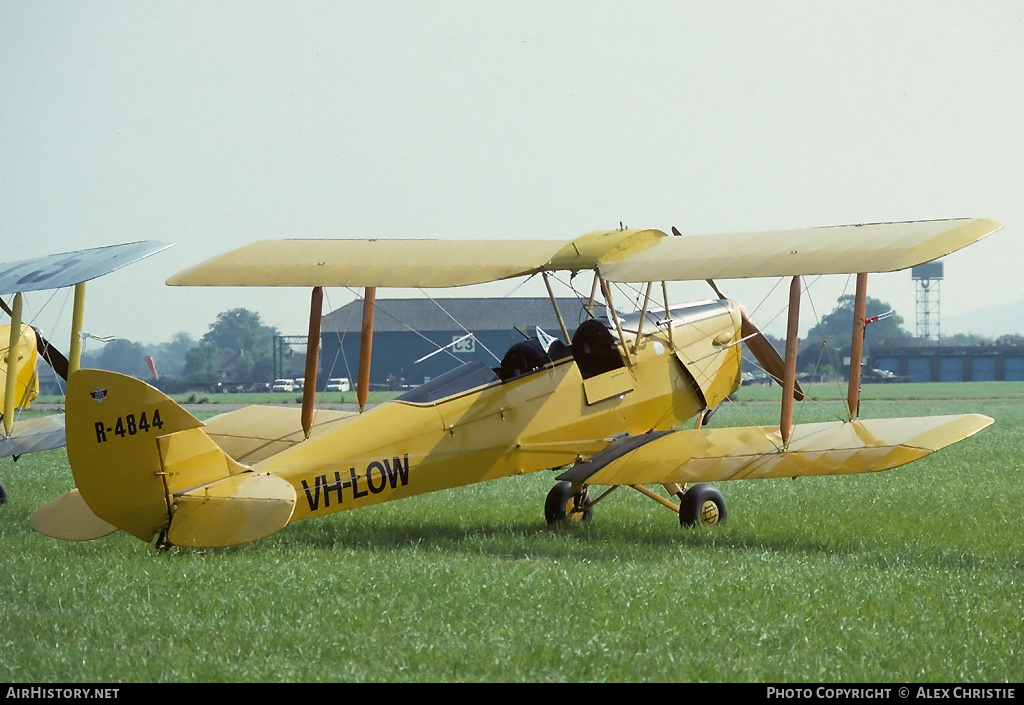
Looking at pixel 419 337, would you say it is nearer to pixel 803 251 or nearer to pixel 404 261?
pixel 404 261

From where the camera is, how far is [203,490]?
28.4 ft

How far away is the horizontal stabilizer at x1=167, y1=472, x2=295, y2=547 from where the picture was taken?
841 cm

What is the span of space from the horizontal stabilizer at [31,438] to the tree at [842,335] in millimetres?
56832

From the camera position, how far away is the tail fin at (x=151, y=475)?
8.28 meters

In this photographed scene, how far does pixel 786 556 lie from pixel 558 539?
1946 millimetres

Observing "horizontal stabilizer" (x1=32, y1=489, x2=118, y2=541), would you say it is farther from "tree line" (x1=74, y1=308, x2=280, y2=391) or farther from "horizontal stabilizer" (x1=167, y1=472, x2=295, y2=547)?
"tree line" (x1=74, y1=308, x2=280, y2=391)

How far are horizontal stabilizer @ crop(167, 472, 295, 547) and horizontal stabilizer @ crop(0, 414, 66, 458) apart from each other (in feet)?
16.7

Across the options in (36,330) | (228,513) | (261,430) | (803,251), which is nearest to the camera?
(228,513)

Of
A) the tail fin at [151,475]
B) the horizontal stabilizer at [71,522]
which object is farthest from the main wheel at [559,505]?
the horizontal stabilizer at [71,522]

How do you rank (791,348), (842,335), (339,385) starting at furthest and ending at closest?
(842,335), (339,385), (791,348)

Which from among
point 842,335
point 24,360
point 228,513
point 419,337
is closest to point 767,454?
point 228,513

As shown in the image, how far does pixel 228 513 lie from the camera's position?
852 cm

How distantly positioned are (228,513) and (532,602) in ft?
8.03
